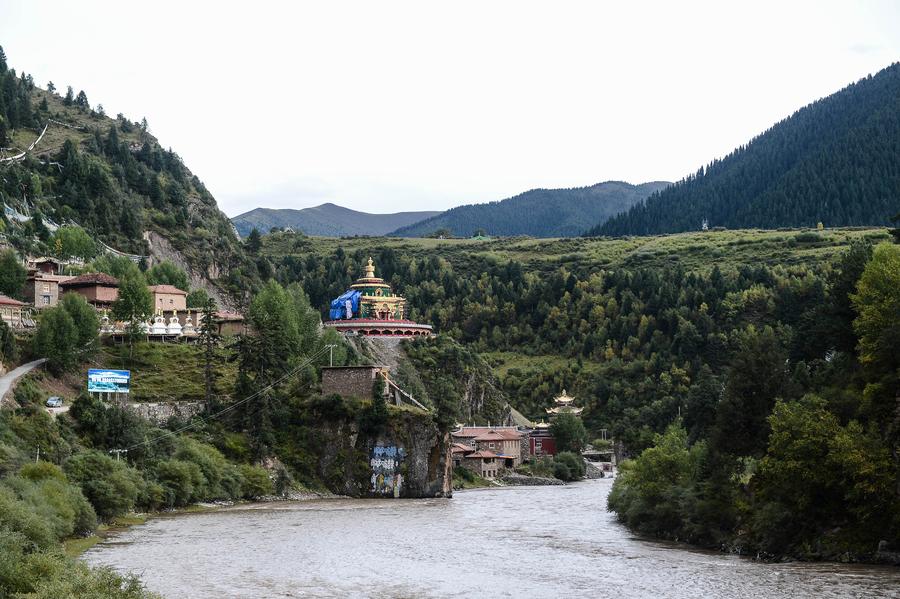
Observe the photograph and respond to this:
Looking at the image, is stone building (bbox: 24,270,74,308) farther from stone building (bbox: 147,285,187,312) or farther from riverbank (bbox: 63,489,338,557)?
riverbank (bbox: 63,489,338,557)

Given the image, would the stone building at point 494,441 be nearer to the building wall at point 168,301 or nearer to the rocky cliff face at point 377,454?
the rocky cliff face at point 377,454

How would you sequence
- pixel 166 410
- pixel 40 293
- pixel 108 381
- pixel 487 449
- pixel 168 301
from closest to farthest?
pixel 108 381, pixel 166 410, pixel 40 293, pixel 168 301, pixel 487 449

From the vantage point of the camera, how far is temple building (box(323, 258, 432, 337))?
475 feet

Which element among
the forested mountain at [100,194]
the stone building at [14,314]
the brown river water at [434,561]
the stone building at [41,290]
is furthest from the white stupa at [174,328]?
the brown river water at [434,561]

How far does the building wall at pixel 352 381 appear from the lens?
3829 inches

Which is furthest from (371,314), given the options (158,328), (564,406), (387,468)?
(387,468)

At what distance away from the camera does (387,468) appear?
314 ft

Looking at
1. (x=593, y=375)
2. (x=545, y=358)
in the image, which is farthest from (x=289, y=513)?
(x=545, y=358)

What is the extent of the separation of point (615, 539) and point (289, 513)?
75.2 ft

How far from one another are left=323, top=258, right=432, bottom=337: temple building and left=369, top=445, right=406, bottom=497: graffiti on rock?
48.4m

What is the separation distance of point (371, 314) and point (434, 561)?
9575cm

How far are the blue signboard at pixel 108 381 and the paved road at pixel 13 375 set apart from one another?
412 centimetres

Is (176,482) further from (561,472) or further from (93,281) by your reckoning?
(561,472)

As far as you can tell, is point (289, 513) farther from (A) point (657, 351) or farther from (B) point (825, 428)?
(A) point (657, 351)
